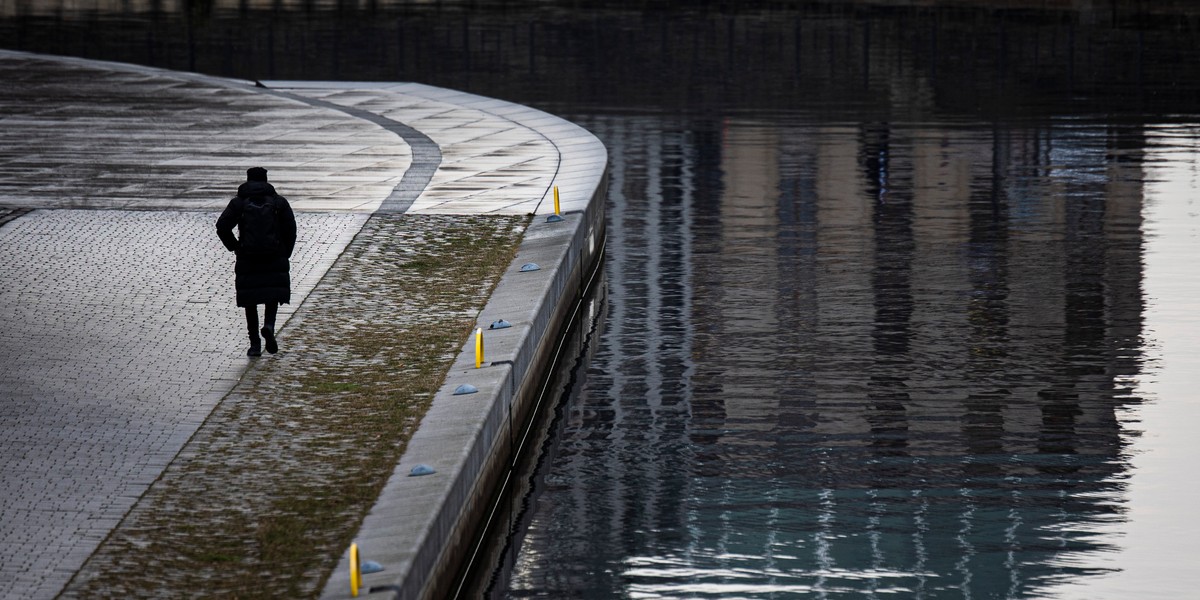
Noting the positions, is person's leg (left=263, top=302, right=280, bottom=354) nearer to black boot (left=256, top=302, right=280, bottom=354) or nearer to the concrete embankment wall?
black boot (left=256, top=302, right=280, bottom=354)

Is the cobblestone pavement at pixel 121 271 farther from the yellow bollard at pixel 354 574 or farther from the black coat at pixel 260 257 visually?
the yellow bollard at pixel 354 574

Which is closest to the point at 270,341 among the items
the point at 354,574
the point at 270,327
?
the point at 270,327

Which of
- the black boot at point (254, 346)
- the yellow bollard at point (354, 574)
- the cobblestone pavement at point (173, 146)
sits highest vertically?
the cobblestone pavement at point (173, 146)

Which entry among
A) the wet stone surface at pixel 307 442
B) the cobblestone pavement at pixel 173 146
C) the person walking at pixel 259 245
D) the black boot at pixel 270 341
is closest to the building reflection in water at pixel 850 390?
the wet stone surface at pixel 307 442

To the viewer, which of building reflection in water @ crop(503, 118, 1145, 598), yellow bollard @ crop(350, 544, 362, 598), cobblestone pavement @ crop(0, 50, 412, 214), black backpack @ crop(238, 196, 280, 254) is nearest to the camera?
yellow bollard @ crop(350, 544, 362, 598)

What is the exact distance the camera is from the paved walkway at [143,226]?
32.1 ft

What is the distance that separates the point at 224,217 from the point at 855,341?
16.5 ft

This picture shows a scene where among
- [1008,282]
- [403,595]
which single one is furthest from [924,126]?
[403,595]

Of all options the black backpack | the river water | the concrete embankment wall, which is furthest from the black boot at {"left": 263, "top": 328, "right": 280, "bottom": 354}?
the river water

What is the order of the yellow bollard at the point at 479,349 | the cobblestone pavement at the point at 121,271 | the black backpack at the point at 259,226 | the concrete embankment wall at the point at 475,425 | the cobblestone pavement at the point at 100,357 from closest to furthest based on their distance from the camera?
the concrete embankment wall at the point at 475,425, the cobblestone pavement at the point at 100,357, the cobblestone pavement at the point at 121,271, the yellow bollard at the point at 479,349, the black backpack at the point at 259,226

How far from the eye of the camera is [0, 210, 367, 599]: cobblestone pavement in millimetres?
8992

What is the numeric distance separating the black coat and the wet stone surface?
0.44 meters

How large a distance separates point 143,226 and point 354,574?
10246mm

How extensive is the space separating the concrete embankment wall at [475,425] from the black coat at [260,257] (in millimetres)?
1316
